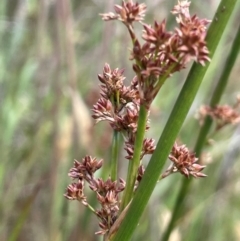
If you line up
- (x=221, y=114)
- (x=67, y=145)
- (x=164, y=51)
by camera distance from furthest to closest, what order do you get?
(x=67, y=145), (x=221, y=114), (x=164, y=51)

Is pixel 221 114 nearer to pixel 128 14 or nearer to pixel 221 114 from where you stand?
pixel 221 114

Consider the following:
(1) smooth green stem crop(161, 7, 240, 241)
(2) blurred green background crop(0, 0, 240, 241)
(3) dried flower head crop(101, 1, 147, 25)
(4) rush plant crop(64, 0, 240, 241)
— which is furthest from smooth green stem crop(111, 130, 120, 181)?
(2) blurred green background crop(0, 0, 240, 241)

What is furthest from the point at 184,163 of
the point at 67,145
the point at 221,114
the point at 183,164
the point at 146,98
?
the point at 67,145

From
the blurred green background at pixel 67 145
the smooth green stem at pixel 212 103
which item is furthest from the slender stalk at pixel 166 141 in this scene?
the blurred green background at pixel 67 145

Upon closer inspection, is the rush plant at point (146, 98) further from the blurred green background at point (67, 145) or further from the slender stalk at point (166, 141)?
the blurred green background at point (67, 145)

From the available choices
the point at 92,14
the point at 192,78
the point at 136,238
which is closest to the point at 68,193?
the point at 192,78

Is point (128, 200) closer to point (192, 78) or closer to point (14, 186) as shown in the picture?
point (192, 78)

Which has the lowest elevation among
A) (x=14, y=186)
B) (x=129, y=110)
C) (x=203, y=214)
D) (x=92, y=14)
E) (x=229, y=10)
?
(x=14, y=186)

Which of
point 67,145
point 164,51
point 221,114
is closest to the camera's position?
point 164,51
